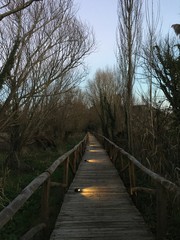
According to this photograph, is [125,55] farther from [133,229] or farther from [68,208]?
[133,229]

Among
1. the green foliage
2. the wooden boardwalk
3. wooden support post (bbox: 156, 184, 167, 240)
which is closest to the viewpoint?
wooden support post (bbox: 156, 184, 167, 240)

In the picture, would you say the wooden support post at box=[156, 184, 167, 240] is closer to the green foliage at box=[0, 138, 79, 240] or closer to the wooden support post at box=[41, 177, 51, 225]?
the wooden support post at box=[41, 177, 51, 225]

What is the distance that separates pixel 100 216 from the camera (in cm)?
516

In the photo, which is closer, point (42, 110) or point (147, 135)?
point (147, 135)

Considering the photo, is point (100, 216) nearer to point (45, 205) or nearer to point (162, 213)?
point (45, 205)

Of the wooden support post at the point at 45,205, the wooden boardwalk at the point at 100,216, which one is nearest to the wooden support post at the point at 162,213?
the wooden boardwalk at the point at 100,216

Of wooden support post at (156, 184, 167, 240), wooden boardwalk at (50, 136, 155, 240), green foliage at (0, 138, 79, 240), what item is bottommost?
green foliage at (0, 138, 79, 240)

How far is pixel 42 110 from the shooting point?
35.6ft

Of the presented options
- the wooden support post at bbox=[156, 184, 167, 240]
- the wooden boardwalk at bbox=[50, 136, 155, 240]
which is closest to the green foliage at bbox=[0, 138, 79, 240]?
the wooden boardwalk at bbox=[50, 136, 155, 240]

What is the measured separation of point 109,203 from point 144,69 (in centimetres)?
528

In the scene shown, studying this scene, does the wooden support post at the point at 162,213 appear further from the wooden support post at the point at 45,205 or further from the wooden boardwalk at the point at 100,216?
the wooden support post at the point at 45,205

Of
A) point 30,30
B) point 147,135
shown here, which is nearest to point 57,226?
point 147,135

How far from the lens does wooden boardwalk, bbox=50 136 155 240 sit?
427cm

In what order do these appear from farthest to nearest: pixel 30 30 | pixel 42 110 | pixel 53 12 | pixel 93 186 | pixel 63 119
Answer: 1. pixel 63 119
2. pixel 42 110
3. pixel 53 12
4. pixel 30 30
5. pixel 93 186
